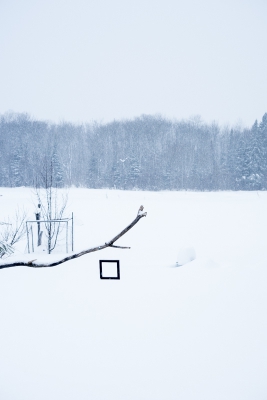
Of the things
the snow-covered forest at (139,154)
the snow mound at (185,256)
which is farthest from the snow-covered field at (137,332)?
the snow-covered forest at (139,154)

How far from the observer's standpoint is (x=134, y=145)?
41.4 metres

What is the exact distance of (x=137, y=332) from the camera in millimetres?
3496

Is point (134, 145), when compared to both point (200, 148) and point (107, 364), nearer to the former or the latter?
point (200, 148)

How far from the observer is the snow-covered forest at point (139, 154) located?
35.2 meters

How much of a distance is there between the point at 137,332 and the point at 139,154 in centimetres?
3780

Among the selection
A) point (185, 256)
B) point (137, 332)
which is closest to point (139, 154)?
point (185, 256)

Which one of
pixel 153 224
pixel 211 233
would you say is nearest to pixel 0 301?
pixel 211 233

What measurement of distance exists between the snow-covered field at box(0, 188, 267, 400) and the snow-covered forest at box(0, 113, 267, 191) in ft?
Answer: 93.6

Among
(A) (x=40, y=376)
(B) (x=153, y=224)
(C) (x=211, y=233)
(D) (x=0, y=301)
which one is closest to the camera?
(A) (x=40, y=376)

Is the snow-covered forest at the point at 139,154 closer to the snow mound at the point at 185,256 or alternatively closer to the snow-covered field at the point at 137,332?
the snow mound at the point at 185,256

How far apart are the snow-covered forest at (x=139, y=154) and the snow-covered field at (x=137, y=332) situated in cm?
2852

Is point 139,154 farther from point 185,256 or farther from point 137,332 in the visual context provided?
point 137,332

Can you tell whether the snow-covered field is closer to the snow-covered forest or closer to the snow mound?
the snow mound

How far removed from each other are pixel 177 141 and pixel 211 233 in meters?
33.0
